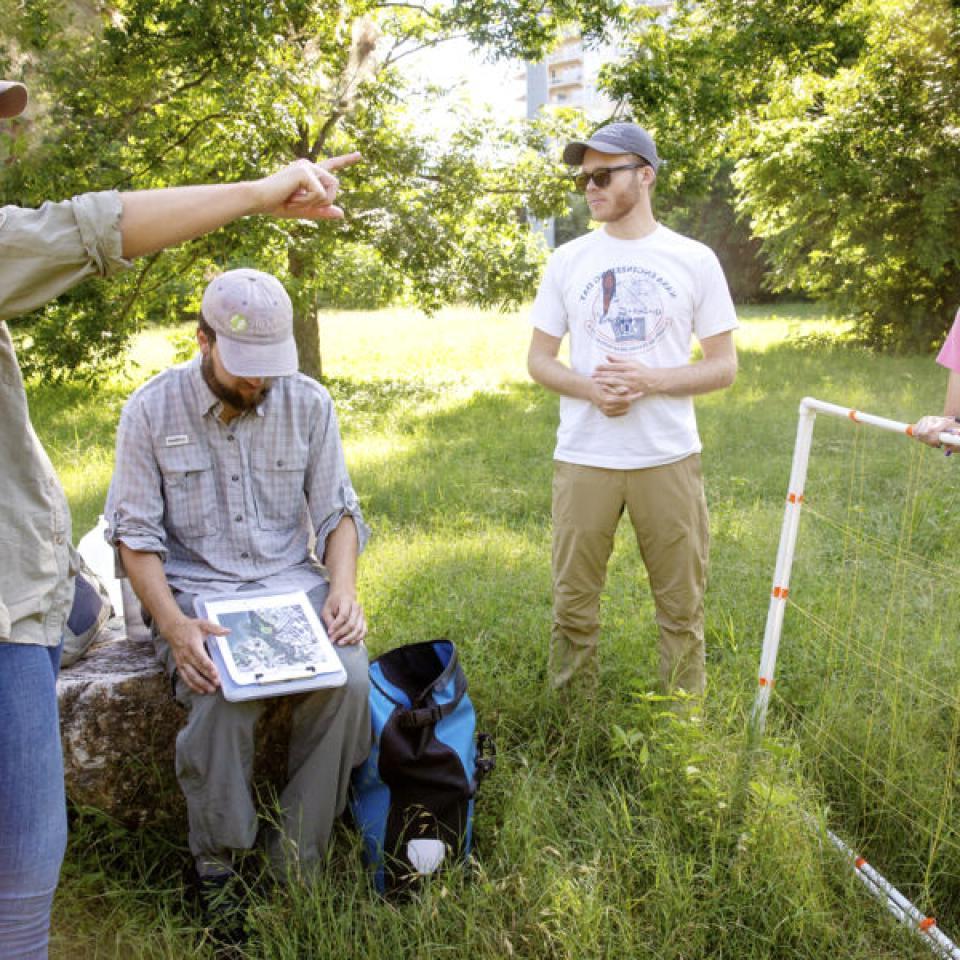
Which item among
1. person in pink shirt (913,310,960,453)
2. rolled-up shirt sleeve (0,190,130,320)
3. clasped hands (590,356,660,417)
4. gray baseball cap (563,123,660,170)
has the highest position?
gray baseball cap (563,123,660,170)

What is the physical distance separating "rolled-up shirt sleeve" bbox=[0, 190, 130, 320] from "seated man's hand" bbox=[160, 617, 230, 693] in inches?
57.0

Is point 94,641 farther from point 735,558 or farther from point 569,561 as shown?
point 735,558

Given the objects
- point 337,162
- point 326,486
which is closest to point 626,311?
point 326,486

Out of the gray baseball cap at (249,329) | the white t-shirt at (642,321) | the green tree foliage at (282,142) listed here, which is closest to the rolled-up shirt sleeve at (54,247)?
the gray baseball cap at (249,329)

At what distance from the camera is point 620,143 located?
3586mm

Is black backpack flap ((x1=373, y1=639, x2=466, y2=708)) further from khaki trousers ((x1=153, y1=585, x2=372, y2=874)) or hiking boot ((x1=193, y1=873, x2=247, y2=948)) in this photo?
hiking boot ((x1=193, y1=873, x2=247, y2=948))

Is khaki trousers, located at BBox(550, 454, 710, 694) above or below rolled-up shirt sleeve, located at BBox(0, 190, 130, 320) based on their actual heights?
below

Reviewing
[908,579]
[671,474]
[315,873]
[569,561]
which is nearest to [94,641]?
[315,873]

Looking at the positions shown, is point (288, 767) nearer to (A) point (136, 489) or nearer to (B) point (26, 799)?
(A) point (136, 489)

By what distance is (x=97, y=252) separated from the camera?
1.65 m

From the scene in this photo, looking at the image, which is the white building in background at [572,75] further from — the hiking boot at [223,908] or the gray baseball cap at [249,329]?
Answer: the hiking boot at [223,908]

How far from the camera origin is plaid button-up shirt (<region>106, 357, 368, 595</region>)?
3137 millimetres

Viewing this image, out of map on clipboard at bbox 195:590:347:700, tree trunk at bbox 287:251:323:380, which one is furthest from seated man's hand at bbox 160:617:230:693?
tree trunk at bbox 287:251:323:380

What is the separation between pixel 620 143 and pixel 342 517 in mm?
1628
